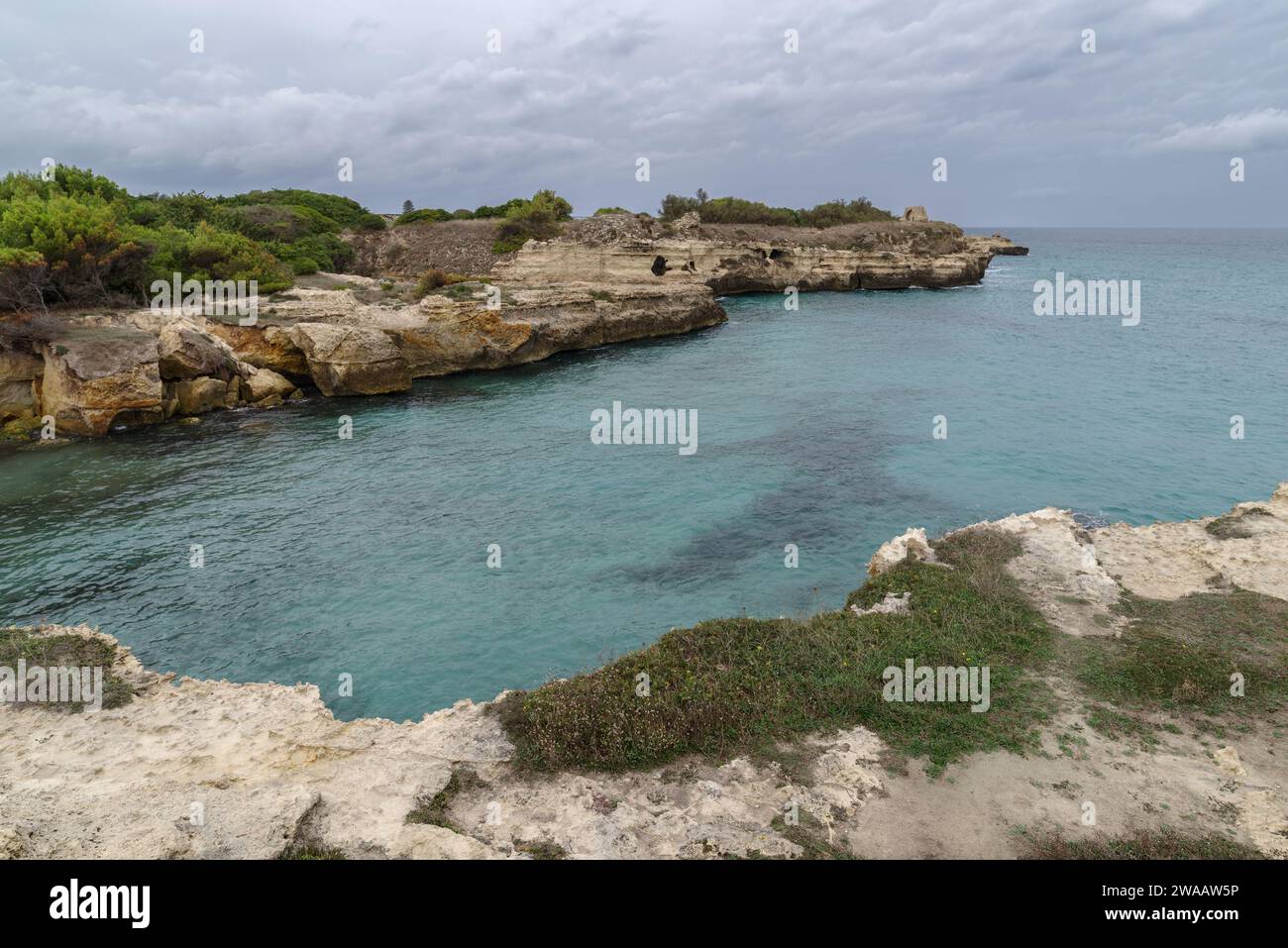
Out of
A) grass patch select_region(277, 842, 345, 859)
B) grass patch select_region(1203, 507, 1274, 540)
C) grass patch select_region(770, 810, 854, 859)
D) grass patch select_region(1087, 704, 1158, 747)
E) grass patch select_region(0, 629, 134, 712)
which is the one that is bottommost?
grass patch select_region(770, 810, 854, 859)

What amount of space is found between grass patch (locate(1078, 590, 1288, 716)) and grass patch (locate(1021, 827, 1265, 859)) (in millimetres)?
2921

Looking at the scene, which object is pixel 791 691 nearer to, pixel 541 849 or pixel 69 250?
pixel 541 849

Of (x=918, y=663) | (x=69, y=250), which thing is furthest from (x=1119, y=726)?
(x=69, y=250)

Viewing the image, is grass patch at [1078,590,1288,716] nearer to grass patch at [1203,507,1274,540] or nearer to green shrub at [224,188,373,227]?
grass patch at [1203,507,1274,540]

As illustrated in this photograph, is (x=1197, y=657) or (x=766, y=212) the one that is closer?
(x=1197, y=657)

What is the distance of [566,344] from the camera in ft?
157

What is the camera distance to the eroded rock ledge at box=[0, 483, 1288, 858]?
7.54m

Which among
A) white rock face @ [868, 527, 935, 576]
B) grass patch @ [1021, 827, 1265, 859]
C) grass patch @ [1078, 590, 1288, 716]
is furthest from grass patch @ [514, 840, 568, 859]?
white rock face @ [868, 527, 935, 576]

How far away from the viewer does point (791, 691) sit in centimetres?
1076

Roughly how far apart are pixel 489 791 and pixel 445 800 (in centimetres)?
58

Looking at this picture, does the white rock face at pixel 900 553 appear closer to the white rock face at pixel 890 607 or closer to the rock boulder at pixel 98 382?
the white rock face at pixel 890 607

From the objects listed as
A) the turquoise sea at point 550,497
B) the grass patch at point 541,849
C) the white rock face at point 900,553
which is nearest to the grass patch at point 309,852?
the grass patch at point 541,849

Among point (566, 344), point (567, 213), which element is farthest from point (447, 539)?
point (567, 213)

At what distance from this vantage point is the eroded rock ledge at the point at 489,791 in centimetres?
754
